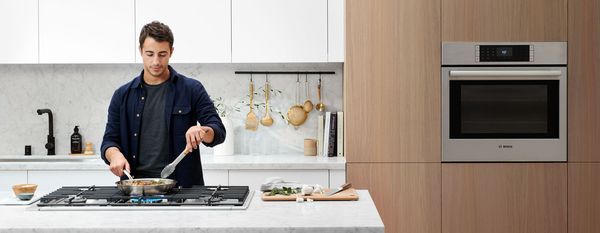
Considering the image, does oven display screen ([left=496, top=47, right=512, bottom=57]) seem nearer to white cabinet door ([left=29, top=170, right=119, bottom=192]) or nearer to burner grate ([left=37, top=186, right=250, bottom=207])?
burner grate ([left=37, top=186, right=250, bottom=207])

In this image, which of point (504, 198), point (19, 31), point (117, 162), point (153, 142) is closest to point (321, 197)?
point (117, 162)

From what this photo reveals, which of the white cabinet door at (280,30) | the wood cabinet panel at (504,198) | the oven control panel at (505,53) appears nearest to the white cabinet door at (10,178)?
the white cabinet door at (280,30)

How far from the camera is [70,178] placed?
398 cm

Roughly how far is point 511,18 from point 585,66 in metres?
0.49

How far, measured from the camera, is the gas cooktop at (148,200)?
2297mm

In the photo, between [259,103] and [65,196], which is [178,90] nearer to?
[65,196]

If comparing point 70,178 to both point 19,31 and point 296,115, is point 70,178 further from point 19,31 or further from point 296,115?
point 296,115

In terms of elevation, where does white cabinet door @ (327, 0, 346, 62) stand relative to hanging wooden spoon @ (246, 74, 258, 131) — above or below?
above

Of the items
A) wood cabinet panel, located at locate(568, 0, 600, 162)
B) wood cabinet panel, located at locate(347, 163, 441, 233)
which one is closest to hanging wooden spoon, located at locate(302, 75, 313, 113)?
wood cabinet panel, located at locate(347, 163, 441, 233)

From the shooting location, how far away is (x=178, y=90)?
10.3ft

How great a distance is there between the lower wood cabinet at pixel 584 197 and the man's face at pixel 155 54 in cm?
234

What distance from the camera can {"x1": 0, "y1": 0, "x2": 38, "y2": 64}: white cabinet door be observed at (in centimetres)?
421

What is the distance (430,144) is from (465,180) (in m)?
0.28

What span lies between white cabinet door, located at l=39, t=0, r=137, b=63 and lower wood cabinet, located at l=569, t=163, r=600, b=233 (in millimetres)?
2670
